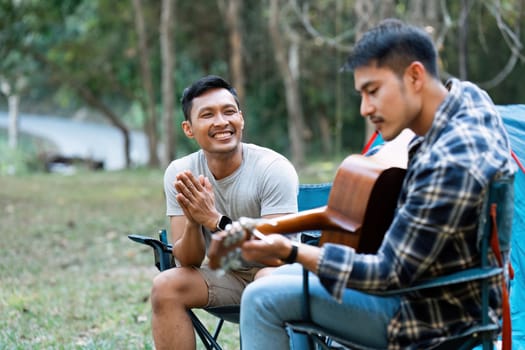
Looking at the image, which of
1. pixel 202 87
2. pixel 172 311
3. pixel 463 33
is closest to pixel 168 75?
pixel 463 33

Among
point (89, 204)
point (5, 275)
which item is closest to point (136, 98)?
point (89, 204)

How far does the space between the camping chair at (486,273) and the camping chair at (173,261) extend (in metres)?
0.69

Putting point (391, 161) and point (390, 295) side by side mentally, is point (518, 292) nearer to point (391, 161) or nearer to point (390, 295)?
point (391, 161)

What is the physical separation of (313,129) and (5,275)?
2054 cm

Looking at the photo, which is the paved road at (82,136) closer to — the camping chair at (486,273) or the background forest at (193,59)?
the background forest at (193,59)

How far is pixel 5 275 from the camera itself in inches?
271

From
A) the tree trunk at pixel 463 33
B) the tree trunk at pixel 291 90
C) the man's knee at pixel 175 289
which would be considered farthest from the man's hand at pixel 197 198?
the tree trunk at pixel 291 90

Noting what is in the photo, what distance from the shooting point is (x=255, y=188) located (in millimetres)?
3500

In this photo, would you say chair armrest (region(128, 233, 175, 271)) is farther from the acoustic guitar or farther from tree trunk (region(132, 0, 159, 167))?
tree trunk (region(132, 0, 159, 167))

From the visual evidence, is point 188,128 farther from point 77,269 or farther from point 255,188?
point 77,269

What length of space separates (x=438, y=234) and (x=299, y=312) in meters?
0.55

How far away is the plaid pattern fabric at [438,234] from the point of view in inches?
94.2

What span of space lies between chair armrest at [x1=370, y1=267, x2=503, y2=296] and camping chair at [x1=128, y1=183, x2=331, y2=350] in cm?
83

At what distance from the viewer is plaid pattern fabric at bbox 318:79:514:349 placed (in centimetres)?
239
